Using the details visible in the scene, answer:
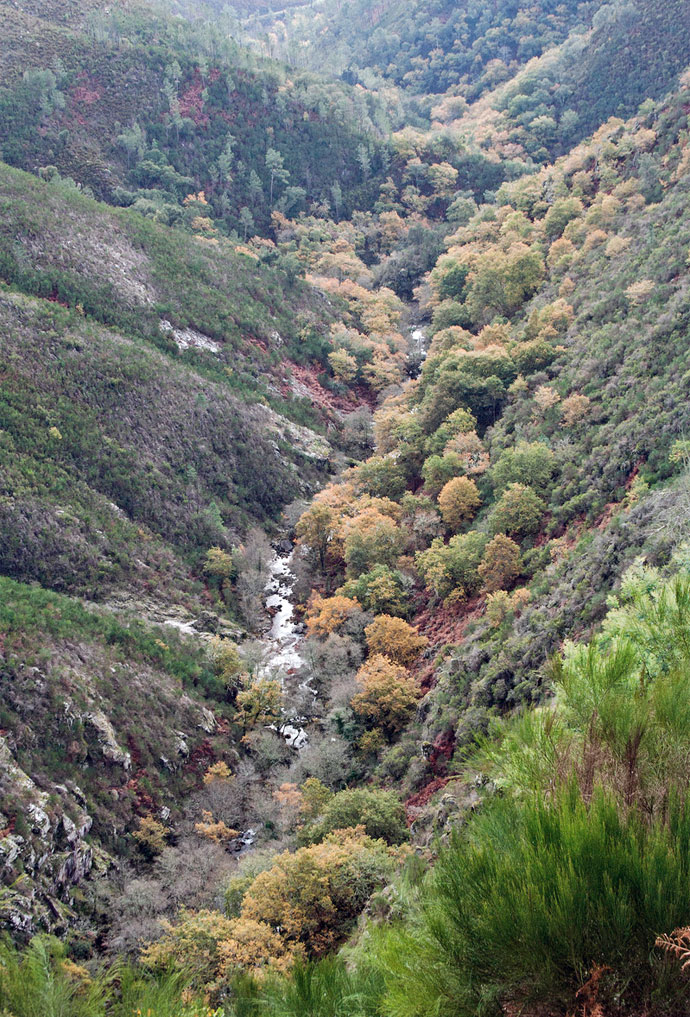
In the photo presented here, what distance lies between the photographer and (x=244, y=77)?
75062 millimetres

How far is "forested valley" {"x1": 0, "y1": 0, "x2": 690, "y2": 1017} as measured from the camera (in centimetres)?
457

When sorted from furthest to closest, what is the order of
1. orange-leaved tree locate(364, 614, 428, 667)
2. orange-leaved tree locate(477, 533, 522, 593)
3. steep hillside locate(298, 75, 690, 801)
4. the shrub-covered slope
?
1. the shrub-covered slope
2. orange-leaved tree locate(364, 614, 428, 667)
3. orange-leaved tree locate(477, 533, 522, 593)
4. steep hillside locate(298, 75, 690, 801)

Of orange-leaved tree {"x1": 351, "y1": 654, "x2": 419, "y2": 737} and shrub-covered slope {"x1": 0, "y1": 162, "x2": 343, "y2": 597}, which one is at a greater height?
shrub-covered slope {"x1": 0, "y1": 162, "x2": 343, "y2": 597}

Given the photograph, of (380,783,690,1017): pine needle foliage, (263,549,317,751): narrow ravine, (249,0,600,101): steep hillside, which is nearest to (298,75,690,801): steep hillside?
(263,549,317,751): narrow ravine

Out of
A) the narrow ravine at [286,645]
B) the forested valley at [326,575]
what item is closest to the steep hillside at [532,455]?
the forested valley at [326,575]

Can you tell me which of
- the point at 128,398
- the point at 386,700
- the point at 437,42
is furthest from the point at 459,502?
the point at 437,42

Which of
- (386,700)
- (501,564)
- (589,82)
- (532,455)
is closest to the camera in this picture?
(386,700)

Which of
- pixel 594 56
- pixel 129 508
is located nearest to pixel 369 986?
pixel 129 508

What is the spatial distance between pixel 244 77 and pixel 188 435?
2169 inches

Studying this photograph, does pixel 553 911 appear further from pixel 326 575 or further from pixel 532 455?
pixel 326 575

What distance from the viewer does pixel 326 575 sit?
34.5 metres

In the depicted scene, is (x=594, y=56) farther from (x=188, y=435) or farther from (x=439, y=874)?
(x=439, y=874)

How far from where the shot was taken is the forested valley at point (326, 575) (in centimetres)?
457

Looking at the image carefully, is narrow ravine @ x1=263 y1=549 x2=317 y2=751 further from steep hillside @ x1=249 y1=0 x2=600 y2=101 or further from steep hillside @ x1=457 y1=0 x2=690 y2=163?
steep hillside @ x1=249 y1=0 x2=600 y2=101
